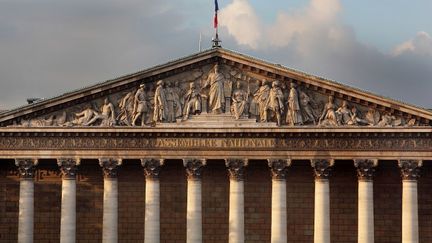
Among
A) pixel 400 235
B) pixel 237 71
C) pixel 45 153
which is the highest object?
pixel 237 71

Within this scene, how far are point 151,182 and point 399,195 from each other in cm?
1015

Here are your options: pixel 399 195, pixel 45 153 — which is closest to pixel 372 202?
pixel 399 195

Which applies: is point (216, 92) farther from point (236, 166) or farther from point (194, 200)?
point (194, 200)

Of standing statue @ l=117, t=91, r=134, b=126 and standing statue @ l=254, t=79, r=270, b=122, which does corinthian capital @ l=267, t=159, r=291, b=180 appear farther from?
standing statue @ l=117, t=91, r=134, b=126

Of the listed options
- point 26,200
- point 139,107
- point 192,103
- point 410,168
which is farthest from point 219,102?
point 26,200

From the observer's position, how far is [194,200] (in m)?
38.4

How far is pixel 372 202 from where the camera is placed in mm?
38344

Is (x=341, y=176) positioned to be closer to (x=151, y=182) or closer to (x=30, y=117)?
(x=151, y=182)

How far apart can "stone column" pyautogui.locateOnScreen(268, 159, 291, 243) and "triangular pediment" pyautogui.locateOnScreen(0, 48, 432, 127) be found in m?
1.60

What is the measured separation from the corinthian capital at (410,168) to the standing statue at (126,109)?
1075 cm

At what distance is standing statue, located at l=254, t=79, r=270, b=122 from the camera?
38.2 m

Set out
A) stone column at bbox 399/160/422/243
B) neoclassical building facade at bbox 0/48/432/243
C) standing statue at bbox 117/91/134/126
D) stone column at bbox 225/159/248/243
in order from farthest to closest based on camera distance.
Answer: standing statue at bbox 117/91/134/126 → stone column at bbox 225/159/248/243 → neoclassical building facade at bbox 0/48/432/243 → stone column at bbox 399/160/422/243

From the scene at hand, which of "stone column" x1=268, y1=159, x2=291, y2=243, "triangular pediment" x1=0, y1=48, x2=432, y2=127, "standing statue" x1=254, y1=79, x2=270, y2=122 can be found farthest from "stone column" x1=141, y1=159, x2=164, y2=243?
"stone column" x1=268, y1=159, x2=291, y2=243

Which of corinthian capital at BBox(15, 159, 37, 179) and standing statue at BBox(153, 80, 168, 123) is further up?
standing statue at BBox(153, 80, 168, 123)
